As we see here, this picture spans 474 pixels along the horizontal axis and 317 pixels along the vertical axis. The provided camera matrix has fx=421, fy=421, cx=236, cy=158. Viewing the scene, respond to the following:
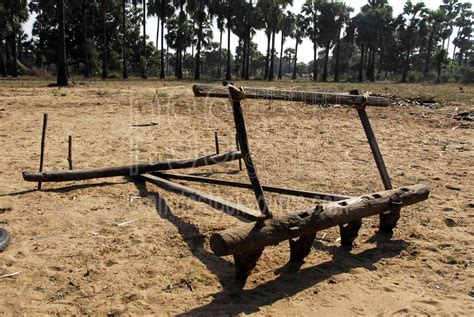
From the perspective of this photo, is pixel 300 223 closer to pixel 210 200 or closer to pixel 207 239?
pixel 207 239

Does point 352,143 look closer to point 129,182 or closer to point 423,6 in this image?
point 129,182

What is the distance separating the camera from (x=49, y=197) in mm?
5559

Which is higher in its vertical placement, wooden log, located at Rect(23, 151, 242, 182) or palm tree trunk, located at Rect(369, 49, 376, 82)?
palm tree trunk, located at Rect(369, 49, 376, 82)

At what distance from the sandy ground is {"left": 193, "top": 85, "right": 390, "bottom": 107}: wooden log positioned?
1500mm

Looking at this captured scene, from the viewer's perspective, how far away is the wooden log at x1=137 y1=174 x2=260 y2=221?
4449mm

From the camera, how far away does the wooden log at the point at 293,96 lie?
3.99 m

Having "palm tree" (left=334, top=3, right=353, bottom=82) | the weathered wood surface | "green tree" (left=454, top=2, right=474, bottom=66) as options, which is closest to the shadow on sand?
the weathered wood surface

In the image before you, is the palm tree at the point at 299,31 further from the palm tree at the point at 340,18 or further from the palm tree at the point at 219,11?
the palm tree at the point at 219,11

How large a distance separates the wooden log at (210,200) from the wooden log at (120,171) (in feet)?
0.56

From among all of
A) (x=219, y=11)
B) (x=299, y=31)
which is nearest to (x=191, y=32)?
(x=219, y=11)

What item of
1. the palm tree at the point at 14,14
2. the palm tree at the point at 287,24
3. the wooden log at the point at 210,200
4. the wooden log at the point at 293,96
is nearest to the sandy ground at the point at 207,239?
the wooden log at the point at 210,200

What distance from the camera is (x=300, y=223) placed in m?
3.77

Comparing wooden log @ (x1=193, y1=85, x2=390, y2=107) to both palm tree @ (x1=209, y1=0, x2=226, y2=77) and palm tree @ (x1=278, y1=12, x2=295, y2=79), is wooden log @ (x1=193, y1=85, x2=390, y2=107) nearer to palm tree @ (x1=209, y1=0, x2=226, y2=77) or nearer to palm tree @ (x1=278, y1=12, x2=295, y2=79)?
palm tree @ (x1=209, y1=0, x2=226, y2=77)

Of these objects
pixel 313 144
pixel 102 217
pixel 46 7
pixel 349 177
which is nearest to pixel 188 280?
pixel 102 217
